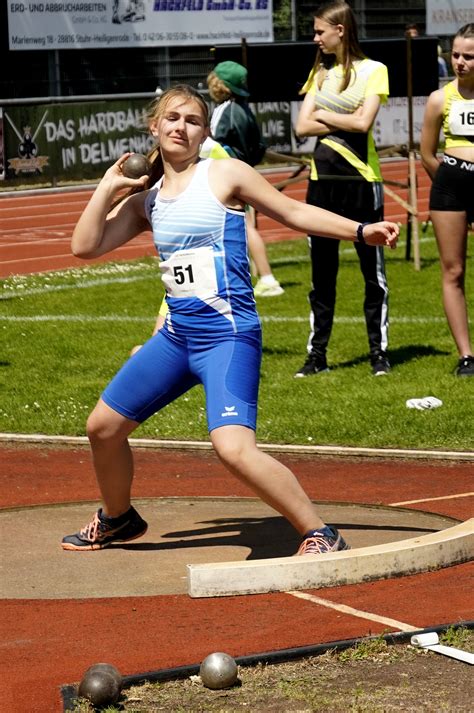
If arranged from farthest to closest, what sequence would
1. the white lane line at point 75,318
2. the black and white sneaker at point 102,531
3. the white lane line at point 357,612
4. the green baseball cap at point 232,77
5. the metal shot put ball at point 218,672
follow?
the green baseball cap at point 232,77 → the white lane line at point 75,318 → the black and white sneaker at point 102,531 → the white lane line at point 357,612 → the metal shot put ball at point 218,672

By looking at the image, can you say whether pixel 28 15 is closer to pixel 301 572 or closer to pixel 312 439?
pixel 312 439

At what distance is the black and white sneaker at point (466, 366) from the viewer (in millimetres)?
10719

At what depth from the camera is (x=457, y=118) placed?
33.6ft

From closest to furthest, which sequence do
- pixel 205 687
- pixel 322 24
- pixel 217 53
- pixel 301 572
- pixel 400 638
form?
pixel 205 687 → pixel 400 638 → pixel 301 572 → pixel 322 24 → pixel 217 53

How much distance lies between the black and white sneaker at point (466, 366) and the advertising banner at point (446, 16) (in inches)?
1340

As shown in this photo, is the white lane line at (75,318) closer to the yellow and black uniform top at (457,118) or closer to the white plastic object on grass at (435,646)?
the yellow and black uniform top at (457,118)

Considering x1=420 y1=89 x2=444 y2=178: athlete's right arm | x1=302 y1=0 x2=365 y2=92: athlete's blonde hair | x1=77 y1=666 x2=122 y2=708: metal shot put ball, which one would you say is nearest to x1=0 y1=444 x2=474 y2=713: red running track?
x1=77 y1=666 x2=122 y2=708: metal shot put ball

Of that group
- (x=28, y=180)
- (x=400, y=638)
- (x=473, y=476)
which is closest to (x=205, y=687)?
(x=400, y=638)

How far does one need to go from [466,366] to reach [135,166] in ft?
15.8

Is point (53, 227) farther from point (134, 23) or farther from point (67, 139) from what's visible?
point (134, 23)

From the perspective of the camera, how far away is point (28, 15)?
3503cm

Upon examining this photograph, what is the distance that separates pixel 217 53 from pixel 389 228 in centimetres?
1249

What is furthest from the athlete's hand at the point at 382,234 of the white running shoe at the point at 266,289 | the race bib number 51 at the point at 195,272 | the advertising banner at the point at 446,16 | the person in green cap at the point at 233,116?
the advertising banner at the point at 446,16

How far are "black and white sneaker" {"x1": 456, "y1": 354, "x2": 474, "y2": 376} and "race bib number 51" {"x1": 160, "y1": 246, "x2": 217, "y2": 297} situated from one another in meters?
4.78
